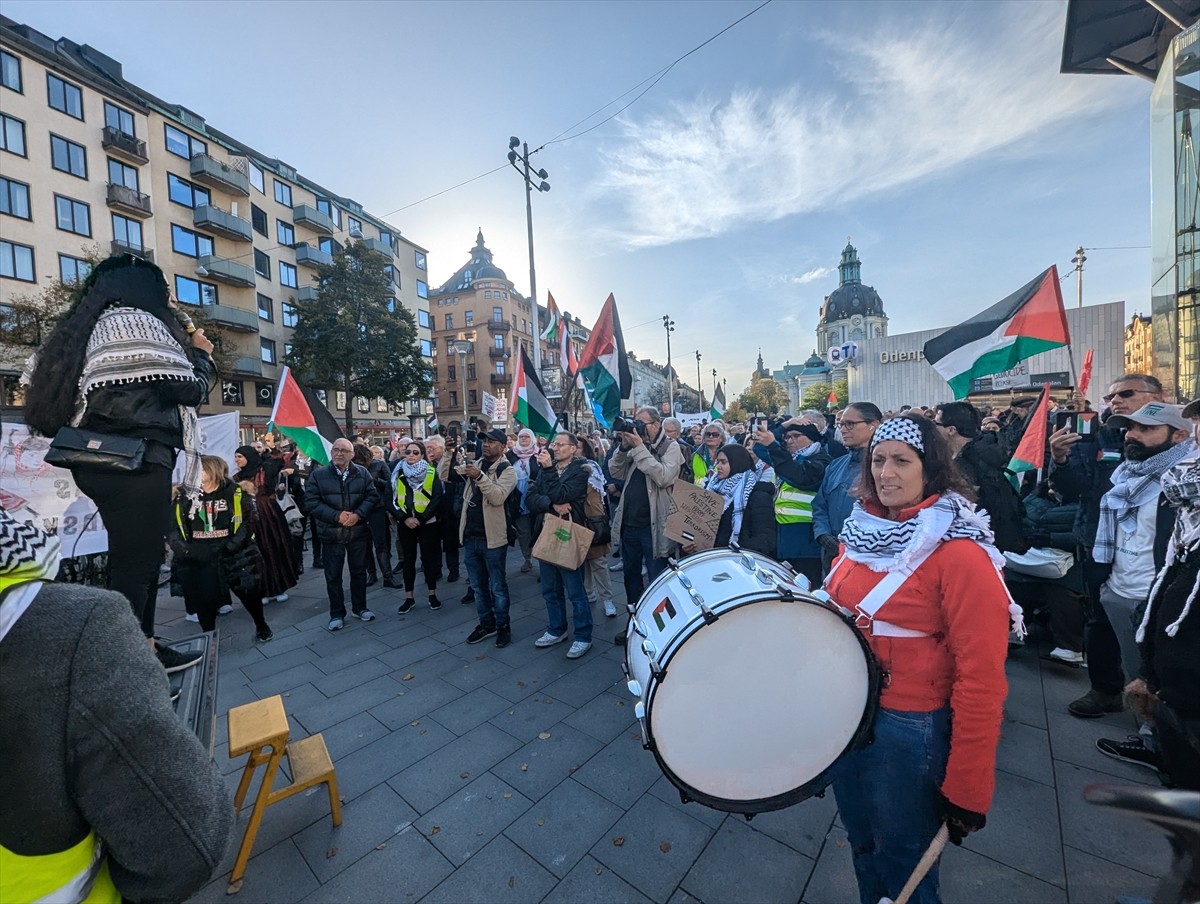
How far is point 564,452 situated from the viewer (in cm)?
547

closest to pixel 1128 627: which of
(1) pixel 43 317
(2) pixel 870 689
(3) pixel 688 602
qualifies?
(2) pixel 870 689

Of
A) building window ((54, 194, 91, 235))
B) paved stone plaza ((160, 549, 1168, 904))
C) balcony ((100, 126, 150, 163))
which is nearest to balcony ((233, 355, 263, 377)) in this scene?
building window ((54, 194, 91, 235))

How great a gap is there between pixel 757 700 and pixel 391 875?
7.31 ft

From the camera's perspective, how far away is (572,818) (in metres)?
3.01

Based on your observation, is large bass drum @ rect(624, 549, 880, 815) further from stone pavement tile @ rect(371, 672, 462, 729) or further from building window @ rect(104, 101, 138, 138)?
building window @ rect(104, 101, 138, 138)

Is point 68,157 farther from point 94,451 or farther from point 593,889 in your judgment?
point 593,889

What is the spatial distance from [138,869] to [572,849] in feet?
7.70

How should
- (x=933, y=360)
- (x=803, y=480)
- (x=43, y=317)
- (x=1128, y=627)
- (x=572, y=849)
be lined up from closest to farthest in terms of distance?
1. (x=572, y=849)
2. (x=1128, y=627)
3. (x=803, y=480)
4. (x=933, y=360)
5. (x=43, y=317)

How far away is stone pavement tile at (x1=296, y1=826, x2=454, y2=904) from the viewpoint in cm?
254

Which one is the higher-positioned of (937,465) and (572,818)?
(937,465)

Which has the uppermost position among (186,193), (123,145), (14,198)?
(123,145)

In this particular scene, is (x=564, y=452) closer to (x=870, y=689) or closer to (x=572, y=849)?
(x=572, y=849)

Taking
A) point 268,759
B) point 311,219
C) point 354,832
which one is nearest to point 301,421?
point 268,759

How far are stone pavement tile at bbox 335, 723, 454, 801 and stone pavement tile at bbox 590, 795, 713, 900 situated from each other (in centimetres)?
158
